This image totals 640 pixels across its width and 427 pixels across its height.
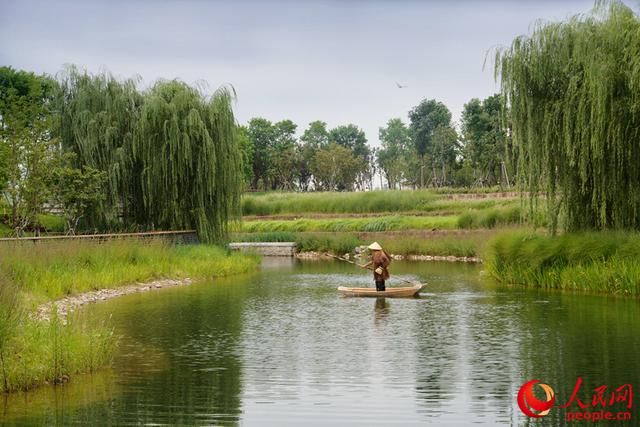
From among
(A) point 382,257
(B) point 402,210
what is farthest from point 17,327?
(B) point 402,210

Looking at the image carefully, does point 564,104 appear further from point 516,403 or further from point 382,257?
point 516,403

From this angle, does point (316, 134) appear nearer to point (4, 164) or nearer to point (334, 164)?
point (334, 164)

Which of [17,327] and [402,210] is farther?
[402,210]

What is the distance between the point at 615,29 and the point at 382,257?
872cm

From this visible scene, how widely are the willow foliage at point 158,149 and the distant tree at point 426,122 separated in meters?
58.6

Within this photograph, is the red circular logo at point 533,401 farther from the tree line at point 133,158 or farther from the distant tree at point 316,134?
the distant tree at point 316,134

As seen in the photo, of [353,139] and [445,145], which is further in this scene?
[353,139]

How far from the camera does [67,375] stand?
38.2ft

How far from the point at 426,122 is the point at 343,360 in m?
81.2

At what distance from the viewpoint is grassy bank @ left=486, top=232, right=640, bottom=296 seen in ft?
69.1

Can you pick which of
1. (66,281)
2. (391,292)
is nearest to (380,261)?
(391,292)

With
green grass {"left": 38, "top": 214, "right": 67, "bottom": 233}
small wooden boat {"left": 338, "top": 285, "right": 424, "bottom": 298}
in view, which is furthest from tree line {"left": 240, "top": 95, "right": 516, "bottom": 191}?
small wooden boat {"left": 338, "top": 285, "right": 424, "bottom": 298}

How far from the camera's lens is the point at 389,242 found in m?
43.1

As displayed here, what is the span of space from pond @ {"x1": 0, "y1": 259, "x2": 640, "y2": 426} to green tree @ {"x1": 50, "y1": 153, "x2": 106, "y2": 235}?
10.3m
